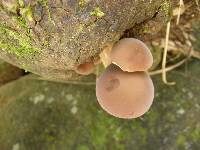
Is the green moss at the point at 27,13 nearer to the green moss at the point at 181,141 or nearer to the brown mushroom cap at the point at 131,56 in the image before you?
the brown mushroom cap at the point at 131,56

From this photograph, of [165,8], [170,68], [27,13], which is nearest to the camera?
[27,13]

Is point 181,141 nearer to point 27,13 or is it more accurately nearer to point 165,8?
point 165,8

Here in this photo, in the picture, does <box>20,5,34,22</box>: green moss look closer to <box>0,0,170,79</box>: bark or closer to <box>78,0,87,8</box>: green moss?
<box>0,0,170,79</box>: bark

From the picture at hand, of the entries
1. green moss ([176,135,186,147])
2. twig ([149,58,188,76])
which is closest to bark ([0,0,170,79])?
twig ([149,58,188,76])

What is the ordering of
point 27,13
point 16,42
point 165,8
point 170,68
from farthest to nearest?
1. point 170,68
2. point 165,8
3. point 16,42
4. point 27,13

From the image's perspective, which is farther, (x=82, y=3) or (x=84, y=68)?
(x=84, y=68)

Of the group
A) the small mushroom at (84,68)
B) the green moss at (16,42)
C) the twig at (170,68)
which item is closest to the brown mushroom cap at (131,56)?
the small mushroom at (84,68)

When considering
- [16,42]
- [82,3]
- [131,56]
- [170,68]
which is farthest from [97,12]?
[170,68]
